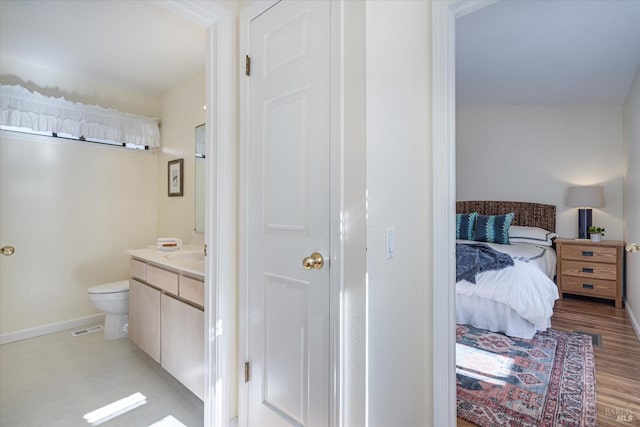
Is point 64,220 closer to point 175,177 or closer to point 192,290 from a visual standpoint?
point 175,177

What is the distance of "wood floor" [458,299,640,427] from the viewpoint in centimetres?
176

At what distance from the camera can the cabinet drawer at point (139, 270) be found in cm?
226

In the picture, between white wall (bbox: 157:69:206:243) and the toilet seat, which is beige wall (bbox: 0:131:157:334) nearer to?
white wall (bbox: 157:69:206:243)

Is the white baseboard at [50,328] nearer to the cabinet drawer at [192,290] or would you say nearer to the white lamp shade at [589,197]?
the cabinet drawer at [192,290]

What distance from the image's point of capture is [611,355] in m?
2.46

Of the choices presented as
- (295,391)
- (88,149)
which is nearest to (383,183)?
(295,391)

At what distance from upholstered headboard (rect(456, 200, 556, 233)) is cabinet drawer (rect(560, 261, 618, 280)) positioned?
620mm

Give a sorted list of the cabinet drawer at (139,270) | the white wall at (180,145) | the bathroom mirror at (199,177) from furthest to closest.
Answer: the white wall at (180,145)
the bathroom mirror at (199,177)
the cabinet drawer at (139,270)

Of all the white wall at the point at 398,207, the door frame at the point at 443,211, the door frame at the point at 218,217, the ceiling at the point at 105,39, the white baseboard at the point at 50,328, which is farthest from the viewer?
the white baseboard at the point at 50,328

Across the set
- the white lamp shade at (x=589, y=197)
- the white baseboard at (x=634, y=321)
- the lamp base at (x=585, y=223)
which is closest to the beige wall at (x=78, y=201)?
the white baseboard at (x=634, y=321)

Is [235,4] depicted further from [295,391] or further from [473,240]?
[473,240]

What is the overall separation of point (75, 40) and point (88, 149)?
109 centimetres

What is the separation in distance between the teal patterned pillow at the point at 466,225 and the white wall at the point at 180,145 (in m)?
3.51

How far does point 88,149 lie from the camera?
3.19 m
